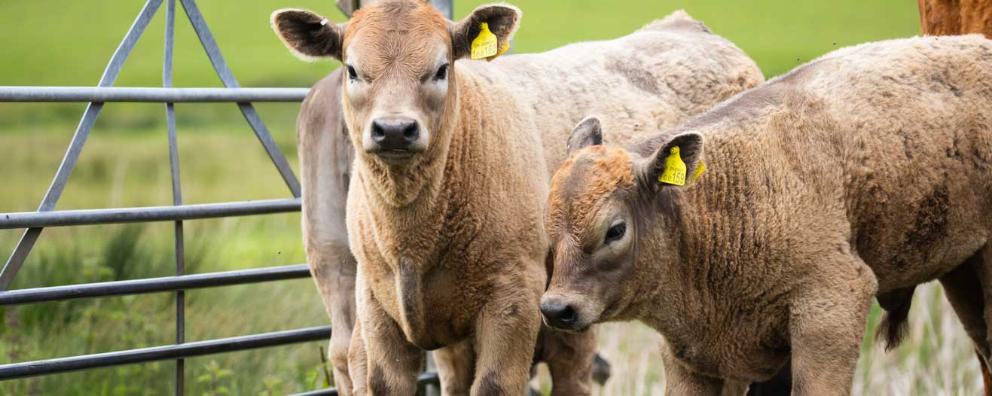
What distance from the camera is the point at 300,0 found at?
1570cm

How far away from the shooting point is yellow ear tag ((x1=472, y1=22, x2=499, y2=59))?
5.10 m

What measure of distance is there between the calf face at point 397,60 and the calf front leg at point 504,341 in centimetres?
74

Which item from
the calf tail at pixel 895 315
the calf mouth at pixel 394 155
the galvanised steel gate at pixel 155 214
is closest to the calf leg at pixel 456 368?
the galvanised steel gate at pixel 155 214

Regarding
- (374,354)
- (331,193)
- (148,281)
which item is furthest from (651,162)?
(148,281)

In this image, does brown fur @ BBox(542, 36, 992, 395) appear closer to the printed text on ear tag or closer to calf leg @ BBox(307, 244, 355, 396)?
the printed text on ear tag

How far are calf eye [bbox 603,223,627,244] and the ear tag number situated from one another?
3.52 ft

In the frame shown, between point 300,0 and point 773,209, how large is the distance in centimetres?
1186

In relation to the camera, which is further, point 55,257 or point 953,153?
point 55,257

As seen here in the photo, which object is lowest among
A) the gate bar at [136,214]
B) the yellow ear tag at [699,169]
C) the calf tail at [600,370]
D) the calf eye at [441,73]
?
the calf tail at [600,370]

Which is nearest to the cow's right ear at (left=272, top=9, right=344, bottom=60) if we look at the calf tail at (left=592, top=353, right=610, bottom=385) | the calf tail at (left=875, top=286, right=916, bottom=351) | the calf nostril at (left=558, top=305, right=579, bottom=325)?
the calf nostril at (left=558, top=305, right=579, bottom=325)

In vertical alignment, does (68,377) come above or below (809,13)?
below

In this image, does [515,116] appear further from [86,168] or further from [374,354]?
[86,168]

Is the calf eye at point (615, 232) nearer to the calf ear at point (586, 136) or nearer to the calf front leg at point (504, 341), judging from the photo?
the calf ear at point (586, 136)

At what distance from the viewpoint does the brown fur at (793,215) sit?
4.52m
